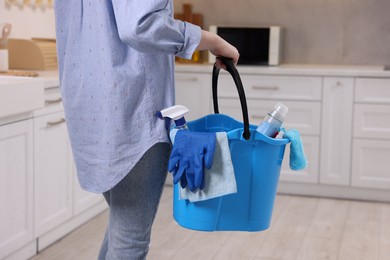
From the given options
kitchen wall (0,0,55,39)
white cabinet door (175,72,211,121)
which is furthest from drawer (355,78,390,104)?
kitchen wall (0,0,55,39)

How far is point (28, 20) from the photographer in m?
3.73

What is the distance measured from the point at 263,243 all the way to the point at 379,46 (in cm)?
184

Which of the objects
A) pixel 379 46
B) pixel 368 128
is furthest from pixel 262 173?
pixel 379 46

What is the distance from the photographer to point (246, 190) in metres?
1.56

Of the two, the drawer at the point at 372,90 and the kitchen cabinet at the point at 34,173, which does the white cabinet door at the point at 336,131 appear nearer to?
the drawer at the point at 372,90

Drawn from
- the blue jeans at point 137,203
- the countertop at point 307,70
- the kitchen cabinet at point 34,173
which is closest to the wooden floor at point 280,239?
the kitchen cabinet at point 34,173

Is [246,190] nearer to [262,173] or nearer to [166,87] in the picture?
[262,173]

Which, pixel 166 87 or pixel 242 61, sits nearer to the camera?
pixel 166 87

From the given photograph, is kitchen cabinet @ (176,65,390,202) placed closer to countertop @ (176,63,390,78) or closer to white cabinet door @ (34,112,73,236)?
countertop @ (176,63,390,78)

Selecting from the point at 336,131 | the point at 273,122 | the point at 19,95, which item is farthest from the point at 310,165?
the point at 273,122

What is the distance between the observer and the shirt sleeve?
1.35m

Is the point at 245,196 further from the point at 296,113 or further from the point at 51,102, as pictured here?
the point at 296,113

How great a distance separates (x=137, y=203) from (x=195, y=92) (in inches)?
109

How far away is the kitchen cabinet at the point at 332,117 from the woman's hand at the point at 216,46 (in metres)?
2.47
